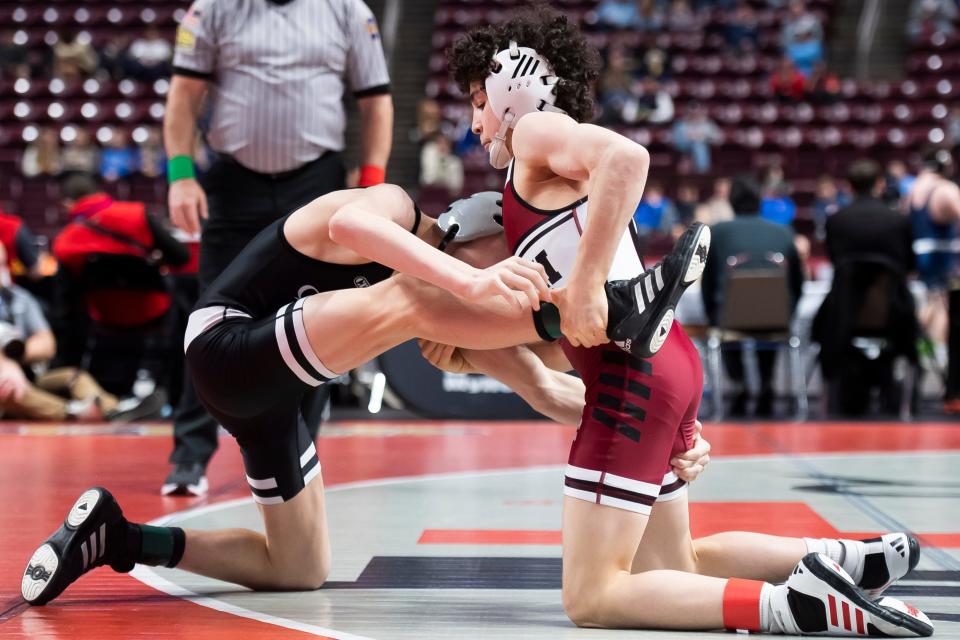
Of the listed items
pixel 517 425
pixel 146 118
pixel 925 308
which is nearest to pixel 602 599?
pixel 517 425

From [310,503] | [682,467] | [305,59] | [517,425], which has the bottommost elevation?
[517,425]

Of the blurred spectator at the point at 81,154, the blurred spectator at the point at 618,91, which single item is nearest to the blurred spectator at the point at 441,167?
the blurred spectator at the point at 618,91

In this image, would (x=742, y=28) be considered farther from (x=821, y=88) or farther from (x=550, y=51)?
(x=550, y=51)

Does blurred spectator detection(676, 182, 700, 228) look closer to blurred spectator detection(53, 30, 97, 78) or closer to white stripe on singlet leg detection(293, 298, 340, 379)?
blurred spectator detection(53, 30, 97, 78)

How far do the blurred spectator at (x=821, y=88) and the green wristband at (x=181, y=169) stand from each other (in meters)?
11.3

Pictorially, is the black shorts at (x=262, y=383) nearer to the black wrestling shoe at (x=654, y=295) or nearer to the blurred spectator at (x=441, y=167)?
the black wrestling shoe at (x=654, y=295)

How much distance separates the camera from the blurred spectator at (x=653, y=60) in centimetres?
1424

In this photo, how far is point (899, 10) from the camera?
16062 mm

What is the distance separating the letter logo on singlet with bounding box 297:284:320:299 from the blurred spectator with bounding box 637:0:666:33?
13.2 meters

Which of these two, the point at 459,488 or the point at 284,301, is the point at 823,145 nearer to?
the point at 459,488

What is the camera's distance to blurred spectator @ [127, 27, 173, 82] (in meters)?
14.8

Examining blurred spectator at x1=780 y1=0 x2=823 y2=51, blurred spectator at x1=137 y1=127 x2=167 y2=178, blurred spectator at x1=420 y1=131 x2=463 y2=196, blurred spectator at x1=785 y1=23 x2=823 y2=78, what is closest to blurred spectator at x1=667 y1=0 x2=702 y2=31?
blurred spectator at x1=780 y1=0 x2=823 y2=51

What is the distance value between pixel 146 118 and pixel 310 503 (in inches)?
486

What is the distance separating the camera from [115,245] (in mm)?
6715
